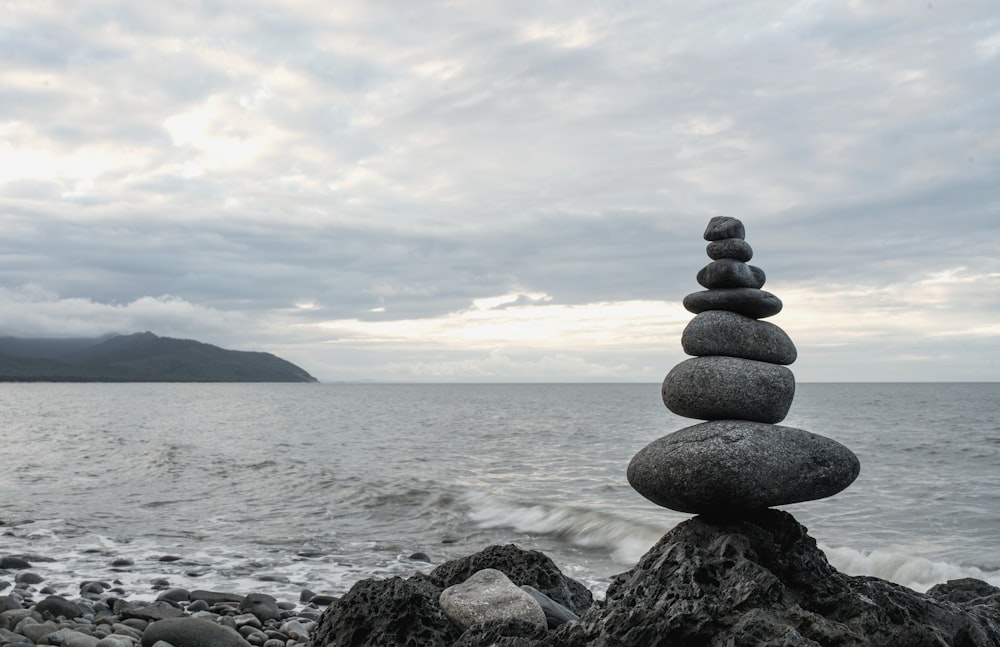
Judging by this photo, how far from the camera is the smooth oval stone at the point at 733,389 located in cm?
834

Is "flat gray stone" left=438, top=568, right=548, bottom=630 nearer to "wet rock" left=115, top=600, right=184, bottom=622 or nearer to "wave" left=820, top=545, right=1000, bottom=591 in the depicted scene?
"wet rock" left=115, top=600, right=184, bottom=622

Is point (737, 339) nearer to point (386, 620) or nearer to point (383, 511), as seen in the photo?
point (386, 620)

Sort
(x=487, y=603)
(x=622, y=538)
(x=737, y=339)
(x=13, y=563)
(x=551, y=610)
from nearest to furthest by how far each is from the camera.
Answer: (x=487, y=603) < (x=551, y=610) < (x=737, y=339) < (x=13, y=563) < (x=622, y=538)

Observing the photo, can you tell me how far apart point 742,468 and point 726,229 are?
9.47ft

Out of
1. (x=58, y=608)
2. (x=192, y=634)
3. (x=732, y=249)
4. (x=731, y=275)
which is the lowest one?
(x=58, y=608)

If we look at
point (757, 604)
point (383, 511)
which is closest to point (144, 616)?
point (757, 604)

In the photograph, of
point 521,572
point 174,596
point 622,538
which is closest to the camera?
point 521,572

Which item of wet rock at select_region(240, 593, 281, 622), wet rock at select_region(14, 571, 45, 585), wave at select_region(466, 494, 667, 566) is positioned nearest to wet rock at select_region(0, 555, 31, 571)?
wet rock at select_region(14, 571, 45, 585)

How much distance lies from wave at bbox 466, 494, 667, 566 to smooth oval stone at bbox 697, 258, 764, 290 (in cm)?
938

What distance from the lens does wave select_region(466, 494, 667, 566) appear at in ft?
61.7

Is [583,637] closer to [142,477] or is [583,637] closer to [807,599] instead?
[807,599]

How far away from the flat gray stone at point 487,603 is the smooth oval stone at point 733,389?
8.57 feet

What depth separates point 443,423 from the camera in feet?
236

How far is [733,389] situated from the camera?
328 inches
